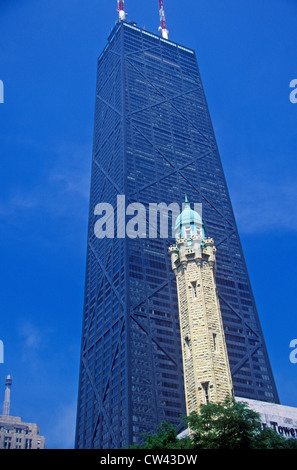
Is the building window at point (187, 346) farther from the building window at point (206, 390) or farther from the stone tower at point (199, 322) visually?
the building window at point (206, 390)

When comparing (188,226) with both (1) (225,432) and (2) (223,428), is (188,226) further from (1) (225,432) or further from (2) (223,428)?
(1) (225,432)

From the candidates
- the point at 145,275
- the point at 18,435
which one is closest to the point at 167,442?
the point at 145,275

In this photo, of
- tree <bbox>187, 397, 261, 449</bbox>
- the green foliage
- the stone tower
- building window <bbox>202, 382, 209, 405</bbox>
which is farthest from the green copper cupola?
tree <bbox>187, 397, 261, 449</bbox>

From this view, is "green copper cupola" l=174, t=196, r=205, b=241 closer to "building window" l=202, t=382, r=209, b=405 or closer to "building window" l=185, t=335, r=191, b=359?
"building window" l=185, t=335, r=191, b=359

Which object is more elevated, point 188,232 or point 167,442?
point 188,232

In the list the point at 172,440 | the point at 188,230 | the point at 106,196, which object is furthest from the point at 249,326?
the point at 172,440

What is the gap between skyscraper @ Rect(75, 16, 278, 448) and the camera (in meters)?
127

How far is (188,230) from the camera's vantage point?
5597cm

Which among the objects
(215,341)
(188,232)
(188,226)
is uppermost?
(188,226)

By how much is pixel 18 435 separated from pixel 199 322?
443 ft

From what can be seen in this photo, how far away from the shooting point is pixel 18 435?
166375mm

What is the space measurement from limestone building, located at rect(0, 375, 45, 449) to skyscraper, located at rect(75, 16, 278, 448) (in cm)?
3694
